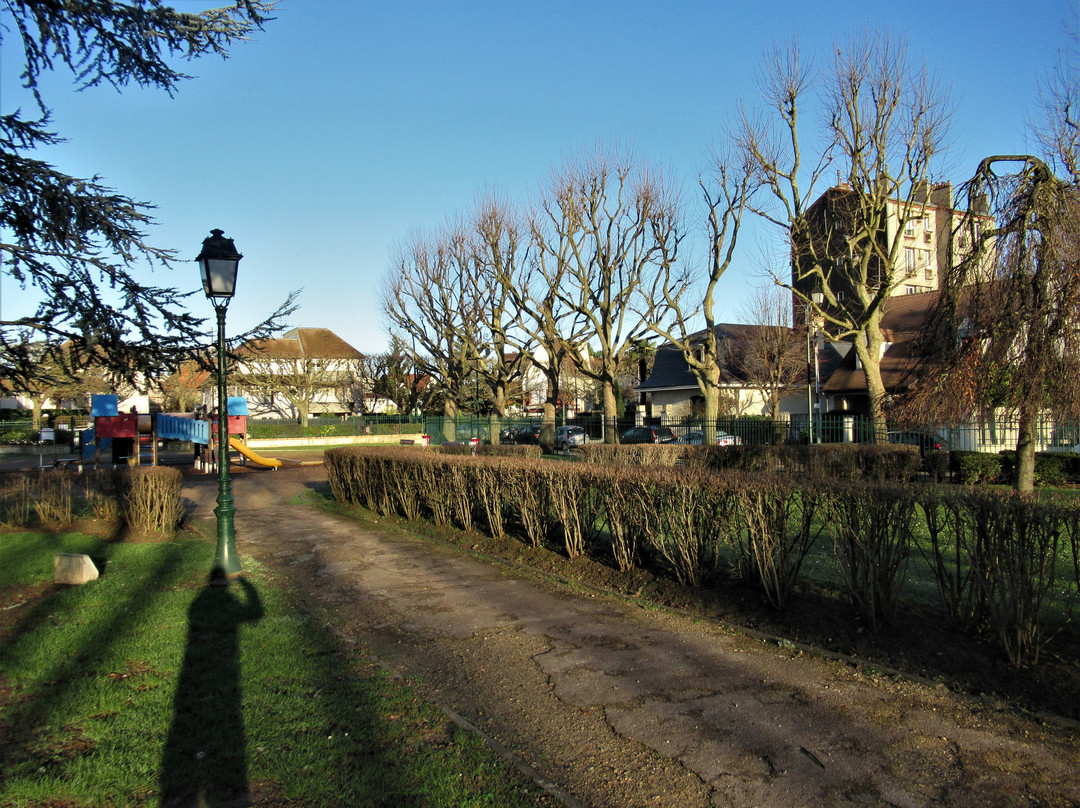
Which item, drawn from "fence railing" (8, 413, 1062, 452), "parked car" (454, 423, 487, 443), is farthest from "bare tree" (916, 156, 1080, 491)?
"parked car" (454, 423, 487, 443)

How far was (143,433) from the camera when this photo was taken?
78.9 feet

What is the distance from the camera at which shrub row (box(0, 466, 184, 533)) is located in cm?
1080

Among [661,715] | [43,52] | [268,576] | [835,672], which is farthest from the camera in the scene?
[43,52]

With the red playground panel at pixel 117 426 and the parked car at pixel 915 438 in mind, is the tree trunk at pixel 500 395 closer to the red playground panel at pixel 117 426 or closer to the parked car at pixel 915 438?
the red playground panel at pixel 117 426

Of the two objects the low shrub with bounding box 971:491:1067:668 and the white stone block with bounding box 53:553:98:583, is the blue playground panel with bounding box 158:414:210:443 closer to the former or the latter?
the white stone block with bounding box 53:553:98:583

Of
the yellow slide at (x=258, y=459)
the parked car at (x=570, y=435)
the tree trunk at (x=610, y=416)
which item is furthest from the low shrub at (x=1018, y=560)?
the parked car at (x=570, y=435)

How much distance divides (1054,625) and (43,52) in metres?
13.4

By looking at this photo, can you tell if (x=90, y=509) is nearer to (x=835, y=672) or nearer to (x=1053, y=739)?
(x=835, y=672)

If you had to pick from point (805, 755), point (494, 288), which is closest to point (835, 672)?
point (805, 755)

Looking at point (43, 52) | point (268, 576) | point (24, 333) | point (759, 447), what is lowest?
point (268, 576)

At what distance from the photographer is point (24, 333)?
10.1 meters

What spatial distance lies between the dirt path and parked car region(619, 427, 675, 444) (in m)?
20.8

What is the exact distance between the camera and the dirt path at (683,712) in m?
3.57

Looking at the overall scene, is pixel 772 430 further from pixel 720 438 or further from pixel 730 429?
pixel 720 438
